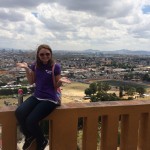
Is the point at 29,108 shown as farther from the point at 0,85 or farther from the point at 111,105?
the point at 0,85

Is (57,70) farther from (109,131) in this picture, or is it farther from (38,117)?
(109,131)

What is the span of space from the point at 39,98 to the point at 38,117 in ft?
0.92

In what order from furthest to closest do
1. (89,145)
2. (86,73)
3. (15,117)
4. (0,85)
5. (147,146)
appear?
(86,73) → (0,85) → (147,146) → (89,145) → (15,117)

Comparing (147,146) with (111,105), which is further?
(147,146)

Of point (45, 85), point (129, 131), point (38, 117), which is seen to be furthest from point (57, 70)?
point (129, 131)

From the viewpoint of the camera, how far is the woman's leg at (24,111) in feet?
13.4

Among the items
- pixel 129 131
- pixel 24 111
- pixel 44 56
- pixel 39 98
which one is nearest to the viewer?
pixel 24 111

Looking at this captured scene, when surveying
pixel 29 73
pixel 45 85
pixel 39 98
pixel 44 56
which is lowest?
pixel 39 98

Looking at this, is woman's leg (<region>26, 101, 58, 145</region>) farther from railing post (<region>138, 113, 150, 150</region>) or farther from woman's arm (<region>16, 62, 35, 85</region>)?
railing post (<region>138, 113, 150, 150</region>)

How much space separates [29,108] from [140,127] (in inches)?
64.6

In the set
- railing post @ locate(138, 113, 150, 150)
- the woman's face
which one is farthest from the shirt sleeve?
railing post @ locate(138, 113, 150, 150)

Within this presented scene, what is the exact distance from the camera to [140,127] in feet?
15.8

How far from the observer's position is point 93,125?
4375mm

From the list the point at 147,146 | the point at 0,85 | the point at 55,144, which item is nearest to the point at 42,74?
the point at 55,144
